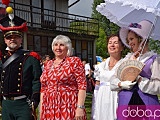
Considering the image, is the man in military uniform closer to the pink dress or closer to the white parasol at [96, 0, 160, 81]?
the pink dress

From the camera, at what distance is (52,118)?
13.0ft

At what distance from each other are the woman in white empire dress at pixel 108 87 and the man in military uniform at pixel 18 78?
85 cm

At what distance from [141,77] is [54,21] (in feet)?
51.6

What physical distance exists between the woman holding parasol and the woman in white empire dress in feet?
2.55

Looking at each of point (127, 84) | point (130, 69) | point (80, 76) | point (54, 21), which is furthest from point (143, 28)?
point (54, 21)

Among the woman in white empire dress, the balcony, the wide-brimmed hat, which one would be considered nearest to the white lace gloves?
the wide-brimmed hat

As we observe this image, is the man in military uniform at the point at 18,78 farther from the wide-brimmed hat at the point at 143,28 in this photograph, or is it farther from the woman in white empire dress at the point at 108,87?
the wide-brimmed hat at the point at 143,28

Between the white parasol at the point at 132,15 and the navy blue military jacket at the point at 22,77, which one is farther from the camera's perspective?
the navy blue military jacket at the point at 22,77

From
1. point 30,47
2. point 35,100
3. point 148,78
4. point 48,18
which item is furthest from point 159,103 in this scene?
point 48,18

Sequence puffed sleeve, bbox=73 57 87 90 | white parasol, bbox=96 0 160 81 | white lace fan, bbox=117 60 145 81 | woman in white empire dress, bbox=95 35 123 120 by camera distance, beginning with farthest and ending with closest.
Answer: woman in white empire dress, bbox=95 35 123 120 → puffed sleeve, bbox=73 57 87 90 → white lace fan, bbox=117 60 145 81 → white parasol, bbox=96 0 160 81

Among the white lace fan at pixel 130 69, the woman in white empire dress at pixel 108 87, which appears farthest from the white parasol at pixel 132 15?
the woman in white empire dress at pixel 108 87

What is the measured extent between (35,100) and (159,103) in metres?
1.41

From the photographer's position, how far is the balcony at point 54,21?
16697mm

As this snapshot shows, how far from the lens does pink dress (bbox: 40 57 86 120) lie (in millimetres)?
3859
